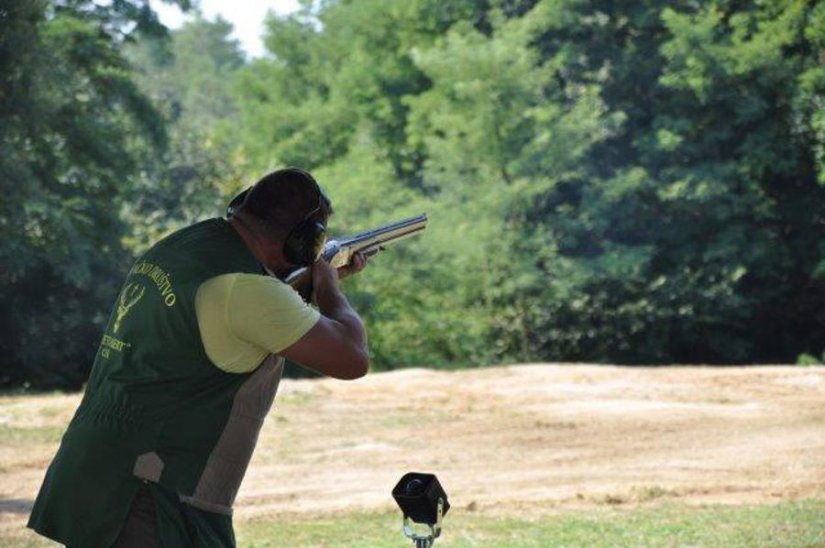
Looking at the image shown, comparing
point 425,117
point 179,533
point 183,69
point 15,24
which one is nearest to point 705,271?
point 425,117

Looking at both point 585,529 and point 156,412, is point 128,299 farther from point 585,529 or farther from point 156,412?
point 585,529

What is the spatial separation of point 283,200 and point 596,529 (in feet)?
21.1

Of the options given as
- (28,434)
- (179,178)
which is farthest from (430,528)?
(179,178)

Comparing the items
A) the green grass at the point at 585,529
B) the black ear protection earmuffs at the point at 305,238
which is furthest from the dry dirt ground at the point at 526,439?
the black ear protection earmuffs at the point at 305,238

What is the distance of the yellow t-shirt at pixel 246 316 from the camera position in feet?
12.2

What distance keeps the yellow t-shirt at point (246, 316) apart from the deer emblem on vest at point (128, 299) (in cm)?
17

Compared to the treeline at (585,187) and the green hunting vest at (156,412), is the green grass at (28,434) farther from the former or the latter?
the green hunting vest at (156,412)

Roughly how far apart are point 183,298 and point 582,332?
25.8m

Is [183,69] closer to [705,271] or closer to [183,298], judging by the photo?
[705,271]

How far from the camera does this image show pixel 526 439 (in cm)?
1559

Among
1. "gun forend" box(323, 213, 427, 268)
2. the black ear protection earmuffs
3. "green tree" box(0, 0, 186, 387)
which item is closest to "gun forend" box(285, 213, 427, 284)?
"gun forend" box(323, 213, 427, 268)

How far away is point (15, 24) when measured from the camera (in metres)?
23.3

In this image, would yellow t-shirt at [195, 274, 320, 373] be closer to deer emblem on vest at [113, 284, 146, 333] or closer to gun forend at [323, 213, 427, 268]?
deer emblem on vest at [113, 284, 146, 333]

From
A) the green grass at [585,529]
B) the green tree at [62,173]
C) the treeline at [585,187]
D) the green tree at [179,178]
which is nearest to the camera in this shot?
the green grass at [585,529]
